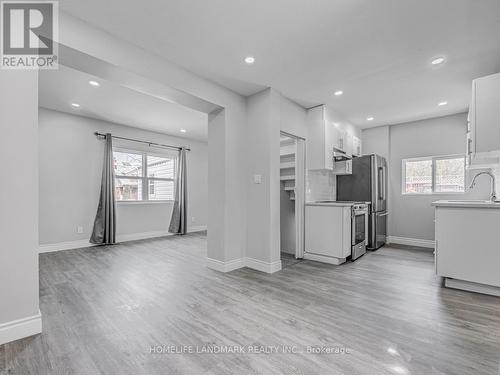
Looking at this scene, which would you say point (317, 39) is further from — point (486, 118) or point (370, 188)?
point (370, 188)

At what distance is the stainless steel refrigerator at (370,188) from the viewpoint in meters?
4.54

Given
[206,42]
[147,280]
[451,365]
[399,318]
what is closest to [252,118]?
[206,42]

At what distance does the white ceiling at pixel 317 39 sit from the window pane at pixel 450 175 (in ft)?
5.92

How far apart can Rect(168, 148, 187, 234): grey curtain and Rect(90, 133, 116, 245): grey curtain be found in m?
1.48

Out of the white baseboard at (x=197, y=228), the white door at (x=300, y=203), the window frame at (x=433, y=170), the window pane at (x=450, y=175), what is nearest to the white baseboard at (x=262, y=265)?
the white door at (x=300, y=203)

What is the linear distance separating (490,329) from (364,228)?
252 centimetres

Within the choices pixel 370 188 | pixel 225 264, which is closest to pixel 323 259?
pixel 225 264

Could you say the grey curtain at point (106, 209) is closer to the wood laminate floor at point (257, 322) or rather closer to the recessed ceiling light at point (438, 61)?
the wood laminate floor at point (257, 322)

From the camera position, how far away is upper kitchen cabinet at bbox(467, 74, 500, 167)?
262 centimetres

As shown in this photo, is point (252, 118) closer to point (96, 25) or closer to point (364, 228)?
point (96, 25)

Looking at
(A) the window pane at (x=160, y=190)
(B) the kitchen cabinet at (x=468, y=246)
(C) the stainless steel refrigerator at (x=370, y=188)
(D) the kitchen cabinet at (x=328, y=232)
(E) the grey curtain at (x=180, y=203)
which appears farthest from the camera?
(E) the grey curtain at (x=180, y=203)

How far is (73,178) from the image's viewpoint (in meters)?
4.73

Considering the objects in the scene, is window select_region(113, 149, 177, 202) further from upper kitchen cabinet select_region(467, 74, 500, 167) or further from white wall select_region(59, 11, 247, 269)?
upper kitchen cabinet select_region(467, 74, 500, 167)

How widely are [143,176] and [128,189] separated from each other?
1.56ft
